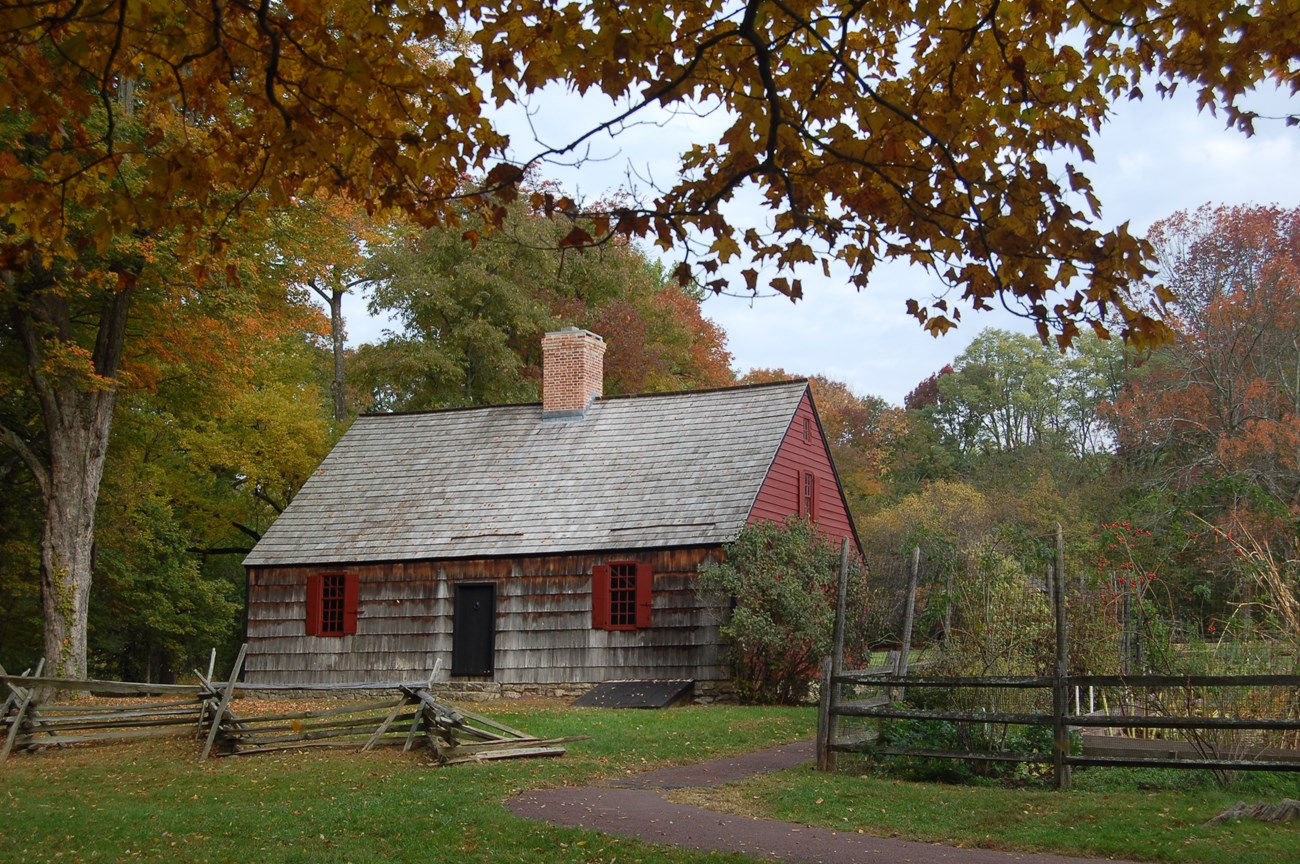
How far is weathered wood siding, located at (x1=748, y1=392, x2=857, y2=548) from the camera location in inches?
918

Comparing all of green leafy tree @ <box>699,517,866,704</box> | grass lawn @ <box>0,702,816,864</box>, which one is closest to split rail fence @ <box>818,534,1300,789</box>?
grass lawn @ <box>0,702,816,864</box>

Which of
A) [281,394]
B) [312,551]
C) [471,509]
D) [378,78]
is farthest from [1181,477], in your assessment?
[378,78]

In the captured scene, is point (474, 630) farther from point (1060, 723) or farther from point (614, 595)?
point (1060, 723)

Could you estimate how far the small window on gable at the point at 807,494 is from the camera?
81.2 ft

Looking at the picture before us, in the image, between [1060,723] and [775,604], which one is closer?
[1060,723]

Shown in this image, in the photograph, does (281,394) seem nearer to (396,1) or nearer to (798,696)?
(798,696)

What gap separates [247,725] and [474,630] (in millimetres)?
8438

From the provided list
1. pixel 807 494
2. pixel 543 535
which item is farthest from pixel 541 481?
pixel 807 494

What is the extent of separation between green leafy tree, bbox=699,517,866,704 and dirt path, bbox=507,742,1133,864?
7113mm

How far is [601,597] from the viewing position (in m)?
22.6

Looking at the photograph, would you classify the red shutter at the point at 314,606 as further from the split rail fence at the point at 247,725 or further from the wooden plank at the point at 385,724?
the wooden plank at the point at 385,724

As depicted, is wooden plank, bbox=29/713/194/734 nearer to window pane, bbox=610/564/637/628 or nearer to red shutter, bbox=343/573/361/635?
red shutter, bbox=343/573/361/635

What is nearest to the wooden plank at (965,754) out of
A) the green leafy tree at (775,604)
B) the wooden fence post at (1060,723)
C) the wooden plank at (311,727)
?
the wooden fence post at (1060,723)

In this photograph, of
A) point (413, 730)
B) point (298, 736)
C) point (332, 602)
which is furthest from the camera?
point (332, 602)
